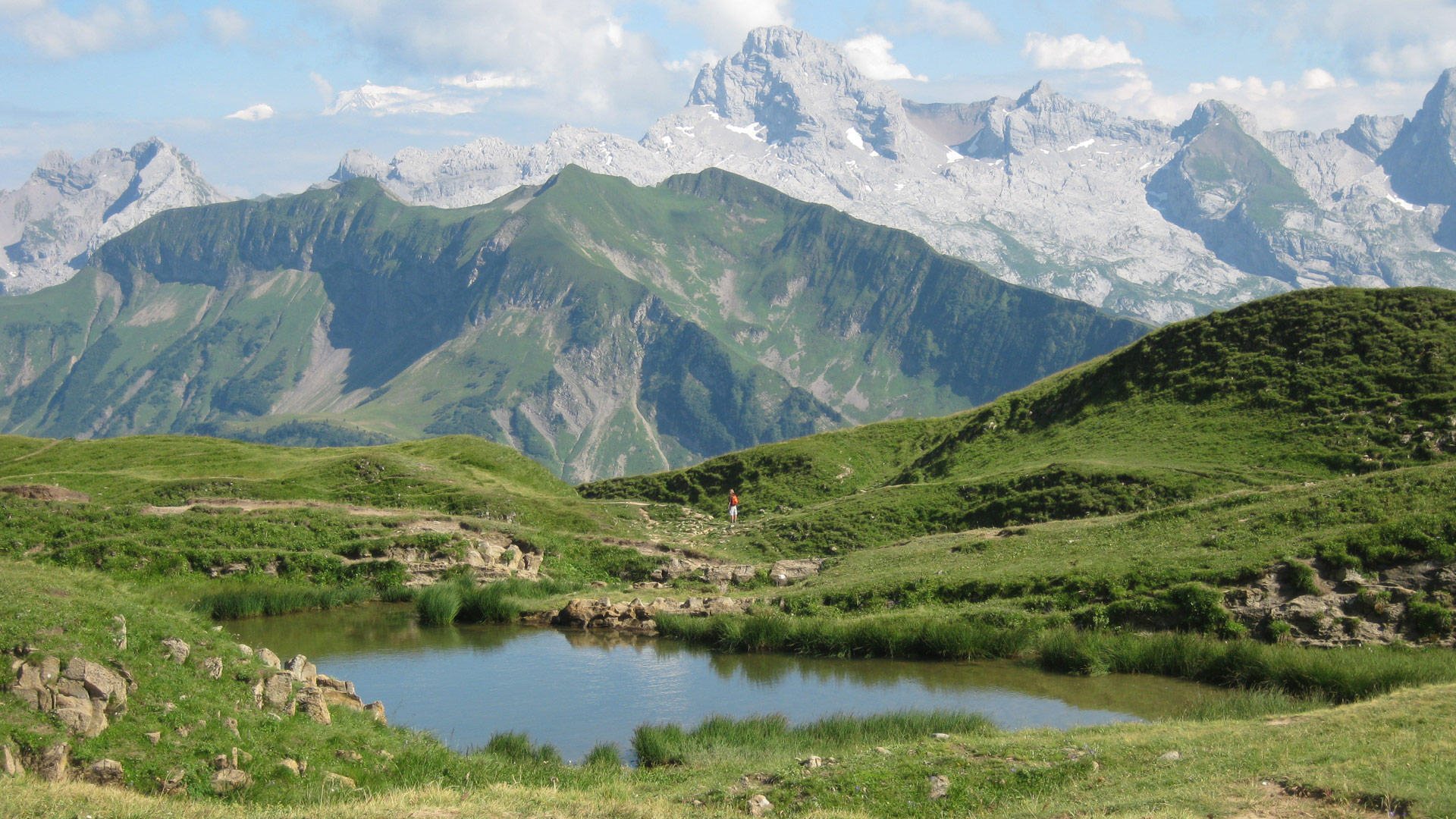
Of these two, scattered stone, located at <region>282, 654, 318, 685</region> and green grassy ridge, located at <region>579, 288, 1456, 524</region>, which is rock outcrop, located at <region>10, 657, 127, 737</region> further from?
green grassy ridge, located at <region>579, 288, 1456, 524</region>

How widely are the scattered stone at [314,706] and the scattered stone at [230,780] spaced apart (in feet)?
10.3

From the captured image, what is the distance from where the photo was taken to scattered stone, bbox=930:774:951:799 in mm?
18125

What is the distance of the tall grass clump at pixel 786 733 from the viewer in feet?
77.0

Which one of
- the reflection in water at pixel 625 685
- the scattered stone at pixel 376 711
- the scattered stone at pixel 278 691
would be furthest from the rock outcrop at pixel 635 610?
the scattered stone at pixel 278 691

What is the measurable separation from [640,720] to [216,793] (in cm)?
1179

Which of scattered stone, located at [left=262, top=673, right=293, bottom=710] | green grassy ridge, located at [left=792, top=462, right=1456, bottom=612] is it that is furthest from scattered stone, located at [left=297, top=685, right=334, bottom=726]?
green grassy ridge, located at [left=792, top=462, right=1456, bottom=612]

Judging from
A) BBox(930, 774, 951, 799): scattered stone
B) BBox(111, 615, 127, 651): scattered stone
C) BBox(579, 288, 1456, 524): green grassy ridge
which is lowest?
BBox(930, 774, 951, 799): scattered stone

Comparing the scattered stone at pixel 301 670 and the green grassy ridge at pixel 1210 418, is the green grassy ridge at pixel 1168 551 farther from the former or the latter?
the scattered stone at pixel 301 670

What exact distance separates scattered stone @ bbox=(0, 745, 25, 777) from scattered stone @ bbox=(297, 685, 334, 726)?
235 inches

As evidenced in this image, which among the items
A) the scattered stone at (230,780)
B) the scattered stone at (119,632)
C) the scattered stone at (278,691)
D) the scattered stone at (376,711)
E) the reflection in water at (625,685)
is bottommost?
the reflection in water at (625,685)

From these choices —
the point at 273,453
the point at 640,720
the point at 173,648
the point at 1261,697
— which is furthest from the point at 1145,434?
the point at 273,453

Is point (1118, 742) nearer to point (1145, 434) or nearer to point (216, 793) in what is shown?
point (216, 793)

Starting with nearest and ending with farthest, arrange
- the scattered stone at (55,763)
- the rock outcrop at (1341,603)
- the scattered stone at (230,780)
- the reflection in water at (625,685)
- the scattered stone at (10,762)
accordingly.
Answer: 1. the scattered stone at (10,762)
2. the scattered stone at (55,763)
3. the scattered stone at (230,780)
4. the reflection in water at (625,685)
5. the rock outcrop at (1341,603)

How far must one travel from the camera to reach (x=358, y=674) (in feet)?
108
